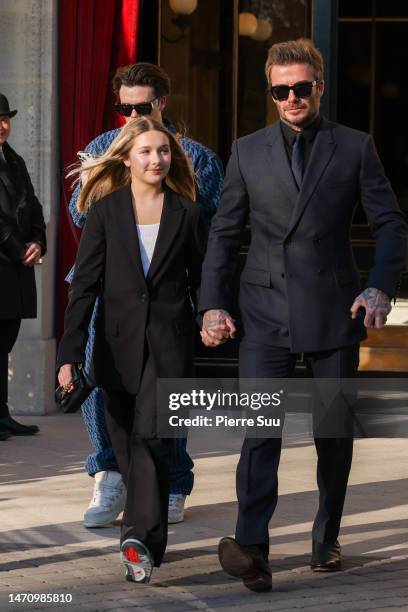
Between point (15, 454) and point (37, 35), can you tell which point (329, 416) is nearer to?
point (15, 454)

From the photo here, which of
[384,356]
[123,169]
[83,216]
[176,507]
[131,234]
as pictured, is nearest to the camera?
[131,234]

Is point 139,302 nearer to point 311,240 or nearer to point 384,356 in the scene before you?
point 311,240

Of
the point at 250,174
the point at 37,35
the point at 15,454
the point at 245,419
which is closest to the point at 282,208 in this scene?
the point at 250,174

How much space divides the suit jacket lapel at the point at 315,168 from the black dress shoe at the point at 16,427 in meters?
4.02

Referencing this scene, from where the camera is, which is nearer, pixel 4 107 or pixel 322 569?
pixel 322 569

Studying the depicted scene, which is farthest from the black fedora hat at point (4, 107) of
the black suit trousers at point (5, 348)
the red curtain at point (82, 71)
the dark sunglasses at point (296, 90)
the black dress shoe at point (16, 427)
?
the dark sunglasses at point (296, 90)

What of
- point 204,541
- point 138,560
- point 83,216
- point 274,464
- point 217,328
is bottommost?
point 204,541

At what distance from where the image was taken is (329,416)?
555cm

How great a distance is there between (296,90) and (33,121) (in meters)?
4.76

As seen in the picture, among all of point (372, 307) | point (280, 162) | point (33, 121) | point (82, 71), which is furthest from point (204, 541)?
point (82, 71)

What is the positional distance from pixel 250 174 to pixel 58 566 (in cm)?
158

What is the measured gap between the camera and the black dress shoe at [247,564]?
527 centimetres

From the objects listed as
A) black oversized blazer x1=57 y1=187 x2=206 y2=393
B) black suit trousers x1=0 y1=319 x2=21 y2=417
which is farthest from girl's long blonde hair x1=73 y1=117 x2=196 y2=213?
black suit trousers x1=0 y1=319 x2=21 y2=417

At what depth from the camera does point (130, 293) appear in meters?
5.59
